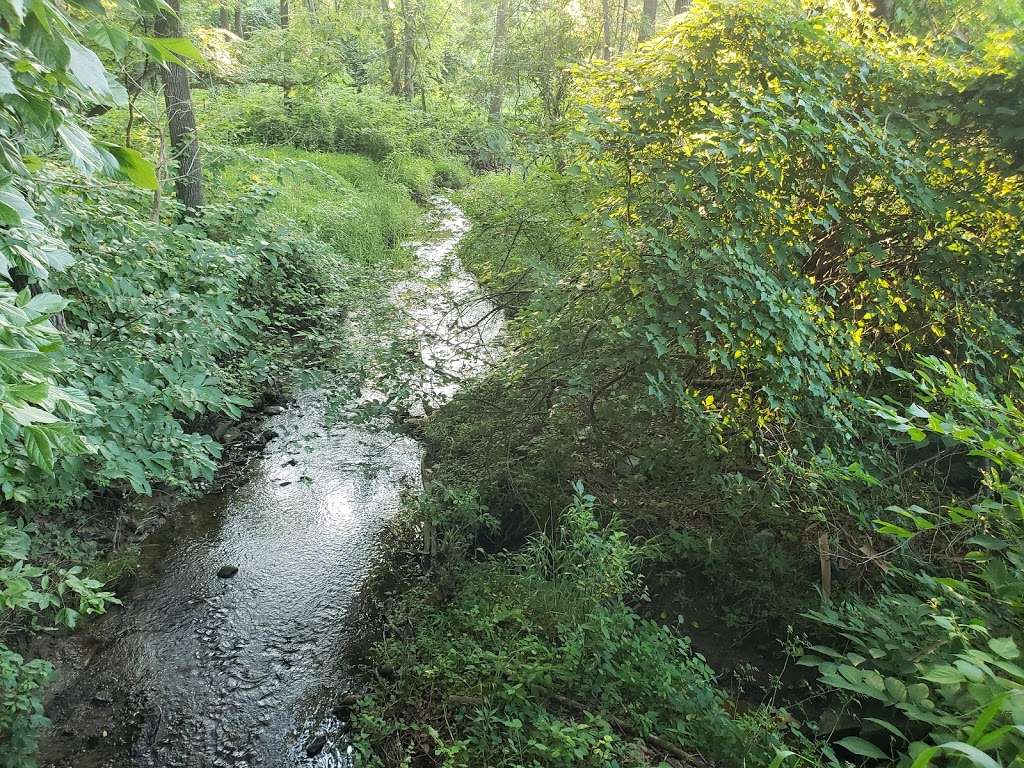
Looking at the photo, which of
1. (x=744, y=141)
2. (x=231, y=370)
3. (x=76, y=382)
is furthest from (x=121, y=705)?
(x=744, y=141)

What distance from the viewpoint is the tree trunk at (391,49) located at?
60.3ft

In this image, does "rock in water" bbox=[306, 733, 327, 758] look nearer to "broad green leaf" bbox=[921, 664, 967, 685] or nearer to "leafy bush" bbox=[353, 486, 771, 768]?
"leafy bush" bbox=[353, 486, 771, 768]

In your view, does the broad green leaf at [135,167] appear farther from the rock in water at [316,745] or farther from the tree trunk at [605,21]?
the tree trunk at [605,21]

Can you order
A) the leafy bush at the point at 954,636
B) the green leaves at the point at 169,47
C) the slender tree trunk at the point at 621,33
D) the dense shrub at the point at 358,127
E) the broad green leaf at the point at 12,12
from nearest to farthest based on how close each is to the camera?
1. the broad green leaf at the point at 12,12
2. the green leaves at the point at 169,47
3. the leafy bush at the point at 954,636
4. the dense shrub at the point at 358,127
5. the slender tree trunk at the point at 621,33

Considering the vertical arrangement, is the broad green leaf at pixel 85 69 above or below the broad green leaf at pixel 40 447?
above

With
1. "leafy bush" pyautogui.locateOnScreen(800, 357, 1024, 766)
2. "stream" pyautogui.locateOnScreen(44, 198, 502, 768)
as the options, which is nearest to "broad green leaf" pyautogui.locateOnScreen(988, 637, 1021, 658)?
"leafy bush" pyautogui.locateOnScreen(800, 357, 1024, 766)

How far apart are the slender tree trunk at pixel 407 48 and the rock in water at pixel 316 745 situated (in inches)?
772

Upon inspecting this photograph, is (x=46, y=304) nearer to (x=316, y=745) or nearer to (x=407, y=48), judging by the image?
(x=316, y=745)

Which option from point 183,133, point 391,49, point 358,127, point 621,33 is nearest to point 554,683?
point 183,133

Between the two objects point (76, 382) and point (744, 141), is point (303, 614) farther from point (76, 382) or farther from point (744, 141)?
point (744, 141)

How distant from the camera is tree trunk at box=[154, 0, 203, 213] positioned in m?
7.59

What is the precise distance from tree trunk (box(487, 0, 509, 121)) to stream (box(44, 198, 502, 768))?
11.4 m

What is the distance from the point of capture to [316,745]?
370cm

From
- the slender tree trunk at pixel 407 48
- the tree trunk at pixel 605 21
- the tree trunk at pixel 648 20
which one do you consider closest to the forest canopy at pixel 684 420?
the tree trunk at pixel 648 20
